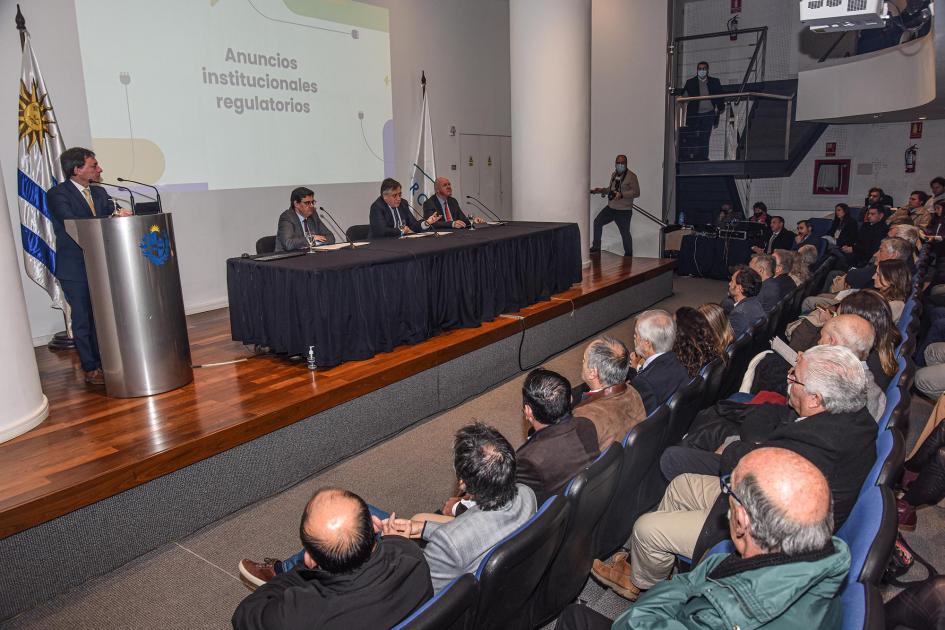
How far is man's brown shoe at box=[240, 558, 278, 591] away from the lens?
2311 millimetres

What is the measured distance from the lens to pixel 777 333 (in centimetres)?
433

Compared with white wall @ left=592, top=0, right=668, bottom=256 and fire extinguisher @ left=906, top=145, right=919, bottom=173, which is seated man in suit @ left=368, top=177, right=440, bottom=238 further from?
fire extinguisher @ left=906, top=145, right=919, bottom=173

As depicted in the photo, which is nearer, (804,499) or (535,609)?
(804,499)

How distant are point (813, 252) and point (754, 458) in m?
5.31

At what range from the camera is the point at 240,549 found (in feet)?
9.26

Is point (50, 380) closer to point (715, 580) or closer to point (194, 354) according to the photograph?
point (194, 354)

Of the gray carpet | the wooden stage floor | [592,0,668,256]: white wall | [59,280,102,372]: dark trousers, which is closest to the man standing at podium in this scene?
[59,280,102,372]: dark trousers

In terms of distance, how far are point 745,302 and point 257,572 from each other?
3295mm

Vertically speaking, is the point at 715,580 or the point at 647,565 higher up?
the point at 715,580

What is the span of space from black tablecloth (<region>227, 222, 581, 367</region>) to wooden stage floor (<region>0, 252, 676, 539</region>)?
0.45 ft

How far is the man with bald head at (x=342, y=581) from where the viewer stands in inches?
56.9

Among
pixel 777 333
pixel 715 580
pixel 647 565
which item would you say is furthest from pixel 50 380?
pixel 777 333

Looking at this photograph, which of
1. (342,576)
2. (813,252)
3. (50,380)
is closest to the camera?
(342,576)

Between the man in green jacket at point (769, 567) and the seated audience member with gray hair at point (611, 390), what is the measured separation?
3.35 feet
